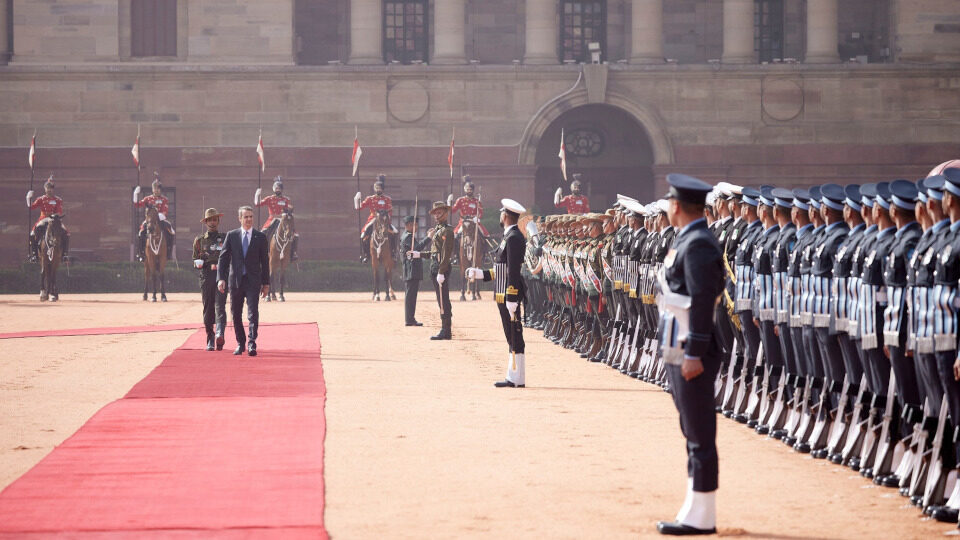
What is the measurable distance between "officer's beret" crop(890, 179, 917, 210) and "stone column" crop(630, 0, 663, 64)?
125 ft

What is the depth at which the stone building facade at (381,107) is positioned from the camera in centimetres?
4678

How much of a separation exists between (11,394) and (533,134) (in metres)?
32.0

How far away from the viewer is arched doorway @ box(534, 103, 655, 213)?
1945 inches

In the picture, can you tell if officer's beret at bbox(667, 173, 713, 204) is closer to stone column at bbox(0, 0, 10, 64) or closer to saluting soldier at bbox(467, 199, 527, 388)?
saluting soldier at bbox(467, 199, 527, 388)

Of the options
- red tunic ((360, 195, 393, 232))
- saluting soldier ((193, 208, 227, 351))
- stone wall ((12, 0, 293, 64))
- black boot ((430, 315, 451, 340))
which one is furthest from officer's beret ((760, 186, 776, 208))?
stone wall ((12, 0, 293, 64))

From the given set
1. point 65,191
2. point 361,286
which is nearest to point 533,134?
point 361,286

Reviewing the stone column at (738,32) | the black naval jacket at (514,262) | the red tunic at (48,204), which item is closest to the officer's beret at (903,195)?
the black naval jacket at (514,262)

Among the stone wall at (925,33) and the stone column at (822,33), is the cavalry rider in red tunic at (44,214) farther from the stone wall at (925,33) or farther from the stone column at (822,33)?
the stone wall at (925,33)

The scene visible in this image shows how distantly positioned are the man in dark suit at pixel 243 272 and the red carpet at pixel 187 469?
3.47m

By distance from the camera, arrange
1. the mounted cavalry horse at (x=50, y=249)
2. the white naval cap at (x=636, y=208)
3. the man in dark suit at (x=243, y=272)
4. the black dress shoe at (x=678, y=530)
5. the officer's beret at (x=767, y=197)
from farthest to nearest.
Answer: the mounted cavalry horse at (x=50, y=249) < the man in dark suit at (x=243, y=272) < the white naval cap at (x=636, y=208) < the officer's beret at (x=767, y=197) < the black dress shoe at (x=678, y=530)

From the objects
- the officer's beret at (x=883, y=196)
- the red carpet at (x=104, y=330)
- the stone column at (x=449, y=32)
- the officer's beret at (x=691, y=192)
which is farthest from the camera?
the stone column at (x=449, y=32)

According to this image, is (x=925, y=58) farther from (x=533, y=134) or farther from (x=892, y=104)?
(x=533, y=134)

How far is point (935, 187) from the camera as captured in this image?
10.0 meters

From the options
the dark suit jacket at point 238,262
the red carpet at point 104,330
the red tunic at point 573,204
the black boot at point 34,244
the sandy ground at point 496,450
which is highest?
the red tunic at point 573,204
